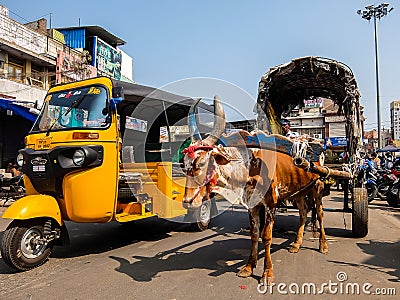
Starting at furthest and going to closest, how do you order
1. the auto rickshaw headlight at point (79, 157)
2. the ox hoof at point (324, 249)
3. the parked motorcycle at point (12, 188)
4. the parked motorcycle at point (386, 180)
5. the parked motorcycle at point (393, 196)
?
the parked motorcycle at point (386, 180), the parked motorcycle at point (393, 196), the parked motorcycle at point (12, 188), the ox hoof at point (324, 249), the auto rickshaw headlight at point (79, 157)

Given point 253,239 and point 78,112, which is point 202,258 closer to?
point 253,239

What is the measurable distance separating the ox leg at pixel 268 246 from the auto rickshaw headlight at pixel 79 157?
2.56 meters

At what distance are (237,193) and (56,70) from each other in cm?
2109

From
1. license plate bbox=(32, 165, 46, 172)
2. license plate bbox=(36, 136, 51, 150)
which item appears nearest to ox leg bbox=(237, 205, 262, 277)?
license plate bbox=(32, 165, 46, 172)

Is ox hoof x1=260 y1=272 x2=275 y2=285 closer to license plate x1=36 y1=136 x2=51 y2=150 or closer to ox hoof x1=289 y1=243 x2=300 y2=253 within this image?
ox hoof x1=289 y1=243 x2=300 y2=253

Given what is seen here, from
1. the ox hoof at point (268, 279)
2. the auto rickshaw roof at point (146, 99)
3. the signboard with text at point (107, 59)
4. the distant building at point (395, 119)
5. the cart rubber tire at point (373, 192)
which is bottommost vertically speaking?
the ox hoof at point (268, 279)

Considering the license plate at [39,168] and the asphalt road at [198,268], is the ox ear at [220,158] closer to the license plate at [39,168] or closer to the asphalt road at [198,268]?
the asphalt road at [198,268]

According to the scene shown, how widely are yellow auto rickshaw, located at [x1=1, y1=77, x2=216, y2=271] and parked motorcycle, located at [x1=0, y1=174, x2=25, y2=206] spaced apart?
600 cm

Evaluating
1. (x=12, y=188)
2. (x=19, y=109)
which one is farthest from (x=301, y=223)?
(x=19, y=109)

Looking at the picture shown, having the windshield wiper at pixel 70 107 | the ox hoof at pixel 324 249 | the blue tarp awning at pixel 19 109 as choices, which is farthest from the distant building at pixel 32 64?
the ox hoof at pixel 324 249

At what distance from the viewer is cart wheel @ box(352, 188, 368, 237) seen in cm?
618

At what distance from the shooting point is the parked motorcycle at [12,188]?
10550 millimetres

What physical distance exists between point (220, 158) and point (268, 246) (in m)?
1.35

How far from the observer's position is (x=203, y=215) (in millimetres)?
7402
